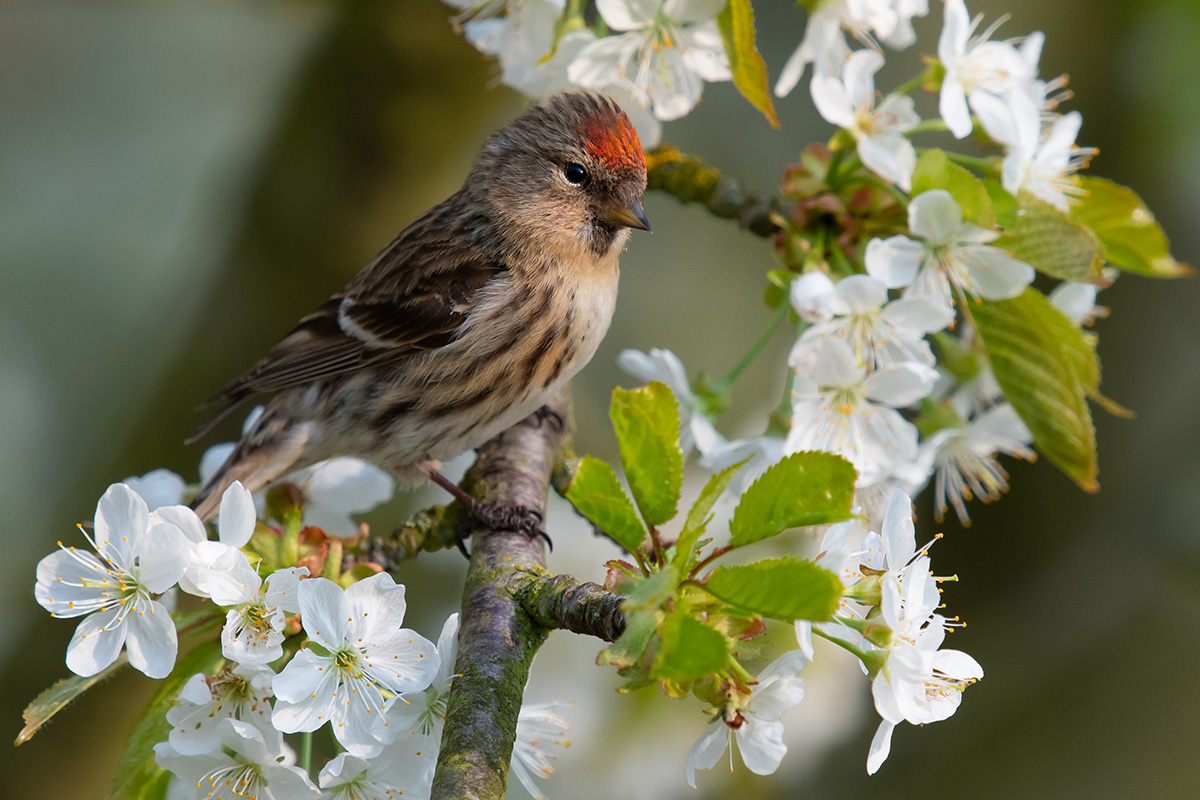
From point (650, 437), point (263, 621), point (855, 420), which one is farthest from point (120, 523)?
point (855, 420)

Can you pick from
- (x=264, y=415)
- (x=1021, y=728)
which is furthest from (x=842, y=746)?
(x=264, y=415)

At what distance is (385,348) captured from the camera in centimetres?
245

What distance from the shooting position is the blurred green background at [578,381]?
2.94 meters

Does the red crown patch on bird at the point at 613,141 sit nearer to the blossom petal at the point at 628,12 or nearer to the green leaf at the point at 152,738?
the blossom petal at the point at 628,12

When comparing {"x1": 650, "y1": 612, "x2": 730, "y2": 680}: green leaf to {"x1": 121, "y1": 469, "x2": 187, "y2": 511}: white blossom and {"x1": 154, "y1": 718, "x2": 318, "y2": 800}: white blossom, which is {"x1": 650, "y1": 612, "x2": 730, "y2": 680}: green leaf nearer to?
{"x1": 154, "y1": 718, "x2": 318, "y2": 800}: white blossom

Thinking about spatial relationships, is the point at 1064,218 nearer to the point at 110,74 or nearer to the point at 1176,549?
the point at 1176,549

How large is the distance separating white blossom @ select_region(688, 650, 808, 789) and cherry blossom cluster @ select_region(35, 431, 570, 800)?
37 cm

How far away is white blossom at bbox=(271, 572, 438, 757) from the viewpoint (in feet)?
4.29

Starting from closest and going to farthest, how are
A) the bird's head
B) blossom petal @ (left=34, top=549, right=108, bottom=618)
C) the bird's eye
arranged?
blossom petal @ (left=34, top=549, right=108, bottom=618), the bird's head, the bird's eye

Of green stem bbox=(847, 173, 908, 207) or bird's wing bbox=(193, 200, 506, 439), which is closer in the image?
green stem bbox=(847, 173, 908, 207)

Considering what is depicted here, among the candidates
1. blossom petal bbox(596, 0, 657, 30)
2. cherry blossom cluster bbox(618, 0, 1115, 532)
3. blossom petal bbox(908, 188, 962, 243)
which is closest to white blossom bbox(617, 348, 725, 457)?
cherry blossom cluster bbox(618, 0, 1115, 532)

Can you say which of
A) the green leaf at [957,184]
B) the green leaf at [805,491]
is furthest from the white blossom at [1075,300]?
the green leaf at [805,491]

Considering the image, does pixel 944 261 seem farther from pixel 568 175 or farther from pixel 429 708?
pixel 429 708

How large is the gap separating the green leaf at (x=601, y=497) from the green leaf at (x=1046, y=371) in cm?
88
